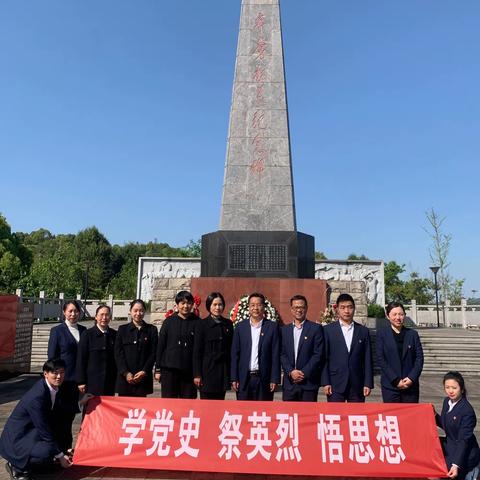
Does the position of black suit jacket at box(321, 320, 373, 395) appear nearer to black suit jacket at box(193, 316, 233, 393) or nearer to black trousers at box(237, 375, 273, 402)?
black trousers at box(237, 375, 273, 402)

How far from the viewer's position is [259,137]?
32.0 ft

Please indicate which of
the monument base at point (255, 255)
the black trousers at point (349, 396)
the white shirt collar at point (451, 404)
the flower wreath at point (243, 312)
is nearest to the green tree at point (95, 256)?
the monument base at point (255, 255)

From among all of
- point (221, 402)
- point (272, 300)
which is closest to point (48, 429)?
point (221, 402)

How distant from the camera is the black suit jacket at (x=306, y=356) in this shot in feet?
13.0

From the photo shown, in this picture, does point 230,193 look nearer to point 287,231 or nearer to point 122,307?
point 287,231

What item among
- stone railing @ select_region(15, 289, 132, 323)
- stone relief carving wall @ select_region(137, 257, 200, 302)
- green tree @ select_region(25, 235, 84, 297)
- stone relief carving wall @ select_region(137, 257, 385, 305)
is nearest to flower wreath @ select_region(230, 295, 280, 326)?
stone relief carving wall @ select_region(137, 257, 385, 305)

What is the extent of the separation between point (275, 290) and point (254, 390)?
4.79 m

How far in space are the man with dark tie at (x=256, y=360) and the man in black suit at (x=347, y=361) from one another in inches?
20.0

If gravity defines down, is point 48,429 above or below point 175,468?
above

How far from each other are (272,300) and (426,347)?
4416 millimetres

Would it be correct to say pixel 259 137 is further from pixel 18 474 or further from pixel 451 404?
pixel 18 474

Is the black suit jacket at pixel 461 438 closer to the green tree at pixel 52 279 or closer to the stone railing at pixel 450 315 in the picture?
the stone railing at pixel 450 315

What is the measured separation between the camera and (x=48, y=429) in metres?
3.30

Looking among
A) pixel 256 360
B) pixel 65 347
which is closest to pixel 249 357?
pixel 256 360
